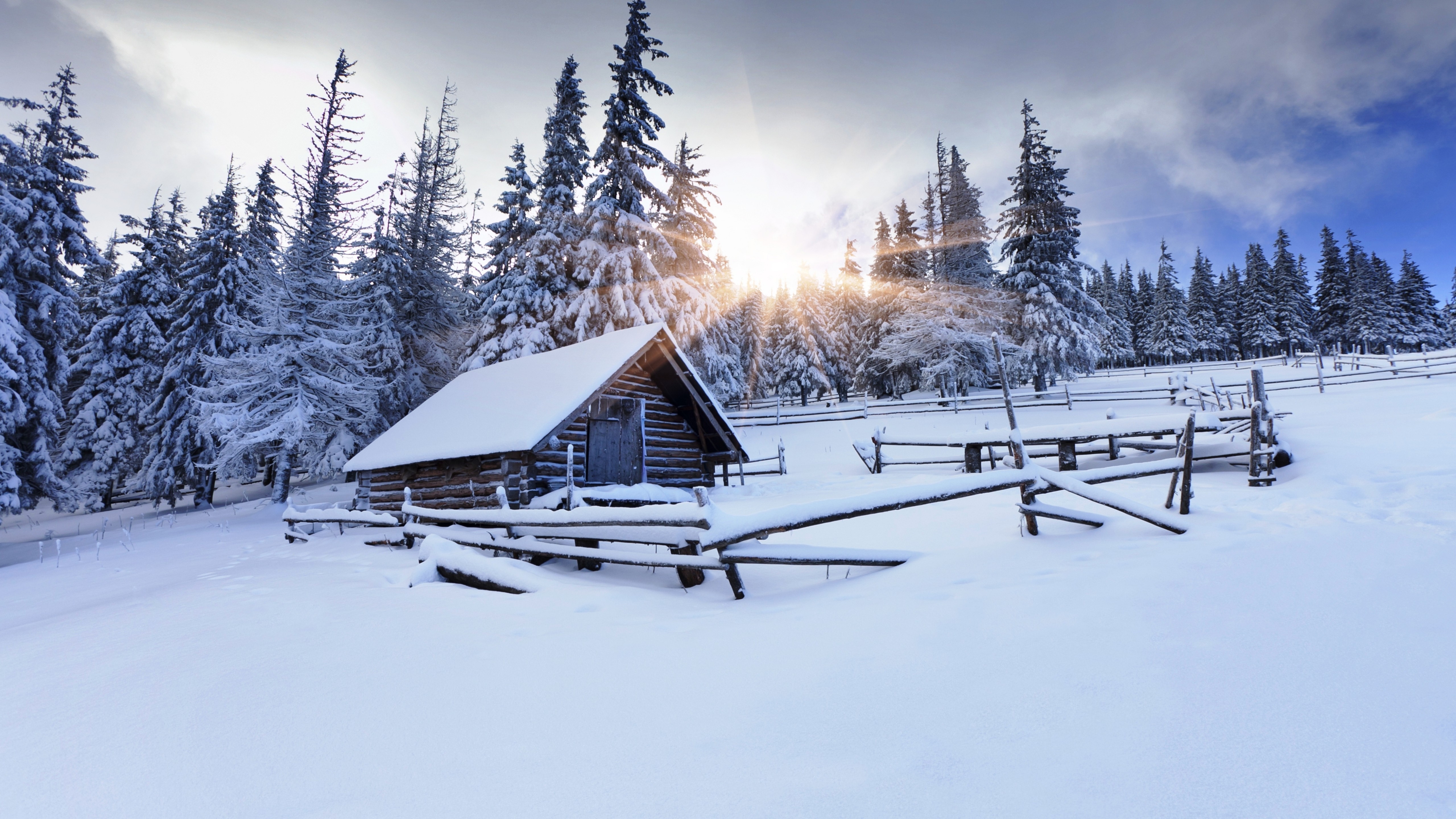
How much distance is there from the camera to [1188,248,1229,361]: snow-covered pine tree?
6344 centimetres

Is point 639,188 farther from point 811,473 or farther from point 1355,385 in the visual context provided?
point 1355,385

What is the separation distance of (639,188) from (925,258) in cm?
2680

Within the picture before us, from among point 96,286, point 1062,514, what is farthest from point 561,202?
point 96,286

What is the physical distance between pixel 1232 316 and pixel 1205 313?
4.71 metres

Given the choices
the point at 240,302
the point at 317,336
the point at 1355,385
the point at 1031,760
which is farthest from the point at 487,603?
the point at 1355,385

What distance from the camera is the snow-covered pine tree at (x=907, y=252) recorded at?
4181 cm

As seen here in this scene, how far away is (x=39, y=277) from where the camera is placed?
69.7 ft

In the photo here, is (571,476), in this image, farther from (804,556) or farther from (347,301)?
(347,301)

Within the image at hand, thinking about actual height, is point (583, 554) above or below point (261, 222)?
below

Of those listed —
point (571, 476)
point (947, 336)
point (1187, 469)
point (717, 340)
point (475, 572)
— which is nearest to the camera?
point (475, 572)

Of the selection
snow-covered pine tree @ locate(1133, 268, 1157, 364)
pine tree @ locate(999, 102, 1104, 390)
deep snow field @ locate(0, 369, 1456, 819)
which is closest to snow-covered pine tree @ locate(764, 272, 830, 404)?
pine tree @ locate(999, 102, 1104, 390)

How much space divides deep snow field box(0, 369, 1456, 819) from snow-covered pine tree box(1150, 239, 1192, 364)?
224 feet

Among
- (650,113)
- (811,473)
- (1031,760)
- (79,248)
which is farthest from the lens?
(650,113)

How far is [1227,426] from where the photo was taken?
44.1 feet
